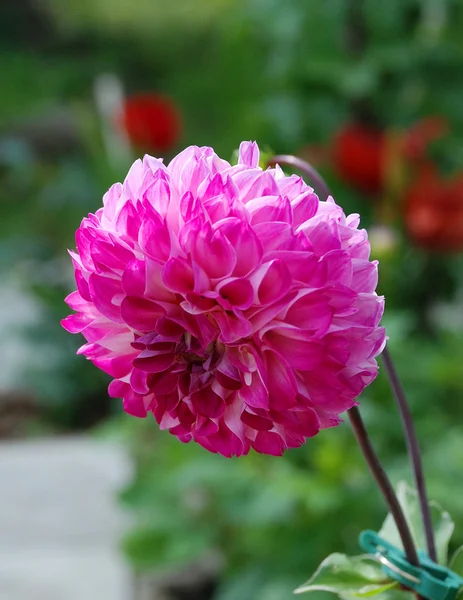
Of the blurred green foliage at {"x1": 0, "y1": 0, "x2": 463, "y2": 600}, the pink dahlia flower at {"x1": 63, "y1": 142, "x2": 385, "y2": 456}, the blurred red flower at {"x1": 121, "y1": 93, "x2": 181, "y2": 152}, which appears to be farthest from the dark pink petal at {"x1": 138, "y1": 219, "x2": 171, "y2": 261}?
the blurred red flower at {"x1": 121, "y1": 93, "x2": 181, "y2": 152}

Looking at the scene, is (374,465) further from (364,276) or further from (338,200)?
(338,200)

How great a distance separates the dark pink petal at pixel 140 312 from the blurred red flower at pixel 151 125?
4.57 feet

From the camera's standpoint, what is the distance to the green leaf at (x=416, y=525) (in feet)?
1.25

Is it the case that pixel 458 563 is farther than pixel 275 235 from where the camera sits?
Yes

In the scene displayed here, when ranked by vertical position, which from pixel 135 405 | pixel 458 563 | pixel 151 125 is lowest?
pixel 458 563

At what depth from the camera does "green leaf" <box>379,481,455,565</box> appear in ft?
1.25

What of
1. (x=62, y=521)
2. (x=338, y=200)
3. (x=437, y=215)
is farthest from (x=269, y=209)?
(x=62, y=521)

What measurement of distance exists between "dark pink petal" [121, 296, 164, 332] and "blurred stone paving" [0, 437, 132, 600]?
99cm

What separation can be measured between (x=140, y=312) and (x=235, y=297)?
0.10ft

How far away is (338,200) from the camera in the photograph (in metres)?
1.38

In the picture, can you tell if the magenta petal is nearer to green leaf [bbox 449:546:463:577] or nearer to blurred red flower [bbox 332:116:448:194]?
green leaf [bbox 449:546:463:577]

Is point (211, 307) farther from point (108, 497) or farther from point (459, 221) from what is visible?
point (108, 497)

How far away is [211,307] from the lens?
0.29 metres

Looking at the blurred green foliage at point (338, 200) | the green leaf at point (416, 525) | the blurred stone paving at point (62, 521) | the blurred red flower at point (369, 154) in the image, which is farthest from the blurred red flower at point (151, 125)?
the green leaf at point (416, 525)
